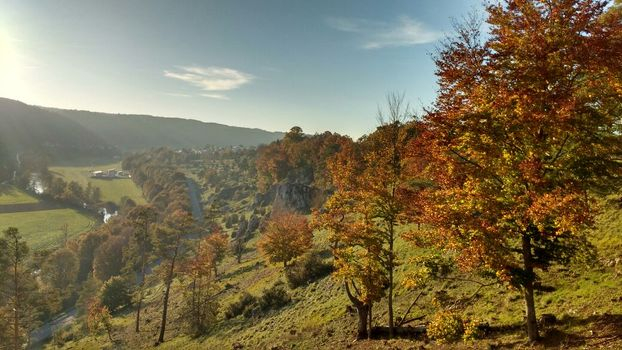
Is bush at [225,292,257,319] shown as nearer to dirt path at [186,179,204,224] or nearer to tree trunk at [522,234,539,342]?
tree trunk at [522,234,539,342]

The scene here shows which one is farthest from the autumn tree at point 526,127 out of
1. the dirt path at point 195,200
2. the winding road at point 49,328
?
the dirt path at point 195,200

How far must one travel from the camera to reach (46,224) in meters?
129

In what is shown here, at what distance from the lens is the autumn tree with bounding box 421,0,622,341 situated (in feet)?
37.2

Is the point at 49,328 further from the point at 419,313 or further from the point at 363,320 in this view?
the point at 419,313

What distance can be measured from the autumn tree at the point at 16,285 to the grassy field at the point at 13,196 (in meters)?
131

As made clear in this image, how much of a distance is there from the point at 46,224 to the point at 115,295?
82727 millimetres

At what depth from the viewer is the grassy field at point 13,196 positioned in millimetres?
149900

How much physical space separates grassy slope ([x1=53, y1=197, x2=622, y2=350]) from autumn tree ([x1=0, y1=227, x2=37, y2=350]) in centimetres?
1042

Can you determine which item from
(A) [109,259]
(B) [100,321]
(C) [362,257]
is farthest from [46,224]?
(C) [362,257]

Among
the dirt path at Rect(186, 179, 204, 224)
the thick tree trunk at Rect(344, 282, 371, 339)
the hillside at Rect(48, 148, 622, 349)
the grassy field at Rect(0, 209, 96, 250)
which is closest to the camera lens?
the hillside at Rect(48, 148, 622, 349)

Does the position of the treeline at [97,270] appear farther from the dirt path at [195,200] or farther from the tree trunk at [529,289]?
the tree trunk at [529,289]

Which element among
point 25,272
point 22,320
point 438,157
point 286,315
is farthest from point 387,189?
point 22,320

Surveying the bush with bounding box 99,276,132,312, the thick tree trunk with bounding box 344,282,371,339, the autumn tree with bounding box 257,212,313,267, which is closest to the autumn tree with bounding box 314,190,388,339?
the thick tree trunk with bounding box 344,282,371,339

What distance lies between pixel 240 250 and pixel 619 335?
7081 cm
